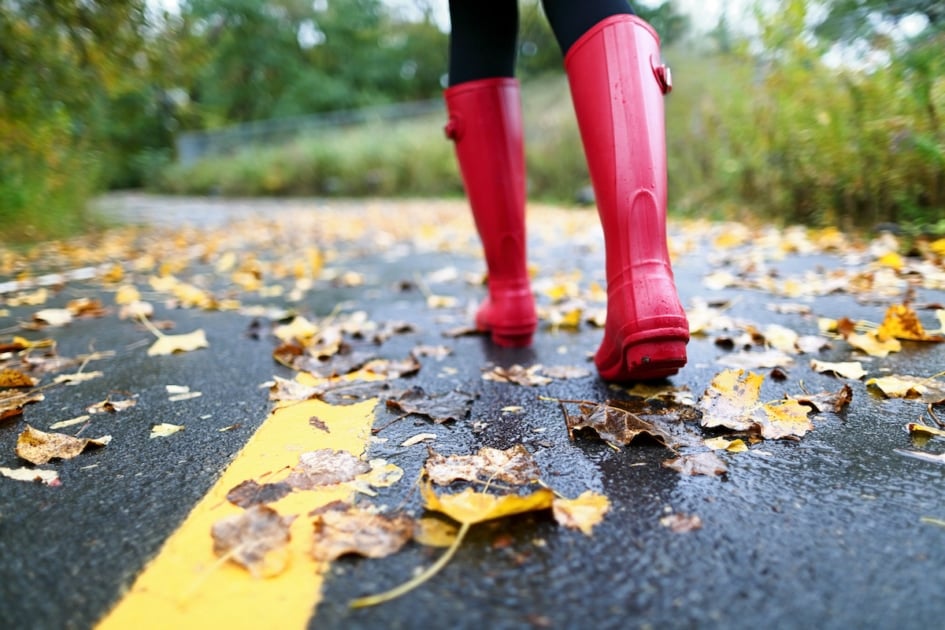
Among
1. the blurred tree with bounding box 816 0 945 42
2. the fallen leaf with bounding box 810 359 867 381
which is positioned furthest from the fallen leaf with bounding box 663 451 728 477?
the blurred tree with bounding box 816 0 945 42

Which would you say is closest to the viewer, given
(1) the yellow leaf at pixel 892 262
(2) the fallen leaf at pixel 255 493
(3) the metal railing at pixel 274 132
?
(2) the fallen leaf at pixel 255 493

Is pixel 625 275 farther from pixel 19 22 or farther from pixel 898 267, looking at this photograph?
pixel 19 22

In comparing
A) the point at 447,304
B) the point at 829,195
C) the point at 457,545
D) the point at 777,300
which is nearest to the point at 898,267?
the point at 777,300

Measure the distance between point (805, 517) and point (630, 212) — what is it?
2.10 feet

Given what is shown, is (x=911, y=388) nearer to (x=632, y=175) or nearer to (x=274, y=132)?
(x=632, y=175)

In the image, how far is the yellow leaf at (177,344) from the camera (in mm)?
1875

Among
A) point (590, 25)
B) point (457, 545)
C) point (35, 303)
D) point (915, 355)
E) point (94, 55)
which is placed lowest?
point (915, 355)

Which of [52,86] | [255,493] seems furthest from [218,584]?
[52,86]

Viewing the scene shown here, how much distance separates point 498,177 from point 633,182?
0.48m

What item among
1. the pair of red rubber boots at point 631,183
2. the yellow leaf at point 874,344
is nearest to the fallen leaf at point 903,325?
the yellow leaf at point 874,344

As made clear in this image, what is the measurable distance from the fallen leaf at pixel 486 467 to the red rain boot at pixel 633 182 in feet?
1.14

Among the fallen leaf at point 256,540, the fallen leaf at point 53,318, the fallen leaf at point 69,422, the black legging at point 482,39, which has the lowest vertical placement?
the fallen leaf at point 256,540

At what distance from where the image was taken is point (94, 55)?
421 cm

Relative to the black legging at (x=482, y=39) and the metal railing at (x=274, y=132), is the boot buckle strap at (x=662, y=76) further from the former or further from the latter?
the metal railing at (x=274, y=132)
